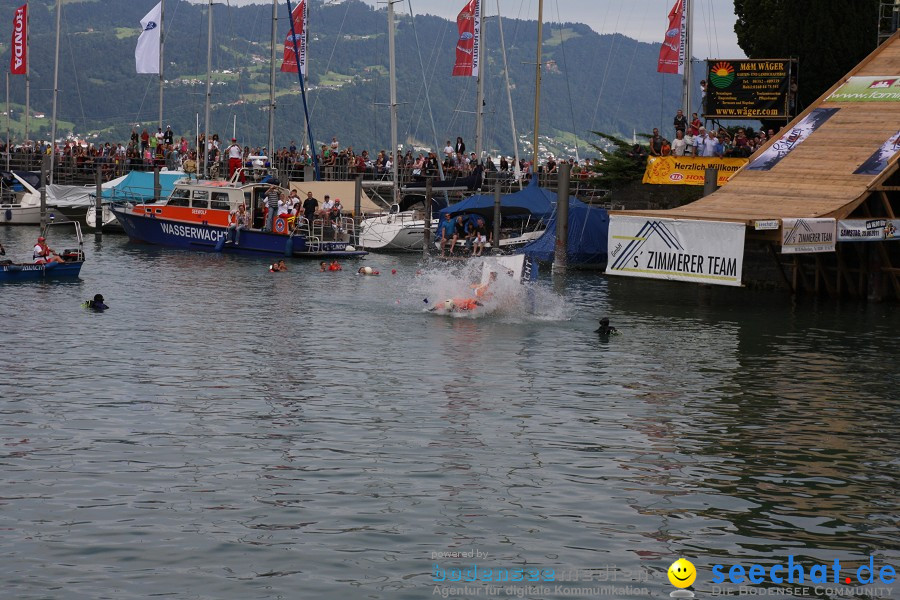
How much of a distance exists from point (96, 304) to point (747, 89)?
26.5 m

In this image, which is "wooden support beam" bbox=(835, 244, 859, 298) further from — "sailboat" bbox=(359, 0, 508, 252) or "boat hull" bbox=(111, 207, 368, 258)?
"boat hull" bbox=(111, 207, 368, 258)

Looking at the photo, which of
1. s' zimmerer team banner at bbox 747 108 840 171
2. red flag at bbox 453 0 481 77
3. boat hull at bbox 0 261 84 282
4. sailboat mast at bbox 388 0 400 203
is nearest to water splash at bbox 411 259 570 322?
s' zimmerer team banner at bbox 747 108 840 171

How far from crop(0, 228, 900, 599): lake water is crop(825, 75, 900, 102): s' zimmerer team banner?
11.7 m

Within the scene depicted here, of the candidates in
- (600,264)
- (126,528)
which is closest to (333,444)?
(126,528)

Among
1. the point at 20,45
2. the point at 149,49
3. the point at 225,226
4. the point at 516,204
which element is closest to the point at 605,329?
the point at 516,204

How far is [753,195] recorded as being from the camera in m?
39.7

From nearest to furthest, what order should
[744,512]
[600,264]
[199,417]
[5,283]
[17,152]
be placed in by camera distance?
[744,512] < [199,417] < [5,283] < [600,264] < [17,152]

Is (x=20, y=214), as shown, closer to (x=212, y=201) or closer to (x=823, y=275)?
(x=212, y=201)

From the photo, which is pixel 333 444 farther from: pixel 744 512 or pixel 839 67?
pixel 839 67

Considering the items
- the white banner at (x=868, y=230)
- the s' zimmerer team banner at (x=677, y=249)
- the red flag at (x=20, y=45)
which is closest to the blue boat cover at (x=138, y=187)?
the red flag at (x=20, y=45)

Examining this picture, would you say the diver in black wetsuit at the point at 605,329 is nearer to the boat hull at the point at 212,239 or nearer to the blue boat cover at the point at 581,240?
the blue boat cover at the point at 581,240

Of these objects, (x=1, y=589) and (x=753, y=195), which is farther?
(x=753, y=195)

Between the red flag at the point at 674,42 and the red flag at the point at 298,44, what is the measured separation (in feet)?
59.9

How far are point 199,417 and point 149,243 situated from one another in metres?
36.9
